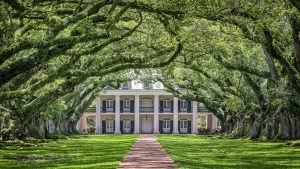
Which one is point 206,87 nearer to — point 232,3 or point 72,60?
point 72,60

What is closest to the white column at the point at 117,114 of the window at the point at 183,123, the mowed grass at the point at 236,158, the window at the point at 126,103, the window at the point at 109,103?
the window at the point at 126,103

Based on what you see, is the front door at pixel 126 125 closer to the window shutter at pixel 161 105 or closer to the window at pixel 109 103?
the window at pixel 109 103

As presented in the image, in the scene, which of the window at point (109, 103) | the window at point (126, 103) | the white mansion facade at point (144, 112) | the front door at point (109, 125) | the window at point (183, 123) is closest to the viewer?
the white mansion facade at point (144, 112)

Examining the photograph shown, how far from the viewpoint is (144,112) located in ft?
301

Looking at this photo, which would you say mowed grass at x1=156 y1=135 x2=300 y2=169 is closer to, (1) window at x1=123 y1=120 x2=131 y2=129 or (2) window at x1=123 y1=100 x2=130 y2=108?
(1) window at x1=123 y1=120 x2=131 y2=129

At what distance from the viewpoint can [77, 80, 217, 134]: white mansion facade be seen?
90375 millimetres

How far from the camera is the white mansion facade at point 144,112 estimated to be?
90375mm

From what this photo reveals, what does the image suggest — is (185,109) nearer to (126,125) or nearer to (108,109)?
(126,125)

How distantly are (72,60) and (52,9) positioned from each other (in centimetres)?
454


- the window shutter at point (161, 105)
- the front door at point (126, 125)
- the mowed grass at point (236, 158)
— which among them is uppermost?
the window shutter at point (161, 105)

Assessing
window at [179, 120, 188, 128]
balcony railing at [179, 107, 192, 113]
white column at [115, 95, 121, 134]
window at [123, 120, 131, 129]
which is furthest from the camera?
window at [123, 120, 131, 129]

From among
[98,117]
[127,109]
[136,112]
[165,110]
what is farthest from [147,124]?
[98,117]

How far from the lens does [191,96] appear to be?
187 feet

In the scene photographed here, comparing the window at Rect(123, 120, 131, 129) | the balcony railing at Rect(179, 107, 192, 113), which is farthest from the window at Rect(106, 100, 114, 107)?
the balcony railing at Rect(179, 107, 192, 113)
